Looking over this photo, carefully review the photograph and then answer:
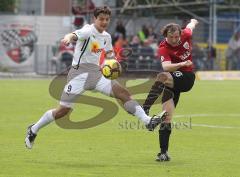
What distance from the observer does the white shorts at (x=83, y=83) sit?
13320 mm

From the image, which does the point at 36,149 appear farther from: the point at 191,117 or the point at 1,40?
the point at 1,40

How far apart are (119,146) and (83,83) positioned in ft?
6.48

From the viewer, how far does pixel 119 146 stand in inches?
587

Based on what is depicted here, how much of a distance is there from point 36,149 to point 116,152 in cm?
135

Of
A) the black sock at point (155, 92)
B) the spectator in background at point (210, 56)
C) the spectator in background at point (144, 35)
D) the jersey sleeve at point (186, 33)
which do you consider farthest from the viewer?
the spectator in background at point (210, 56)

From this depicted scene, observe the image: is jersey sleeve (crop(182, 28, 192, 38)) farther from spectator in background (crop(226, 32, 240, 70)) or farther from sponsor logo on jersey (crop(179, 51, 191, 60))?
spectator in background (crop(226, 32, 240, 70))

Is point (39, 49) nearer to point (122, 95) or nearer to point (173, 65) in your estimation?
point (122, 95)

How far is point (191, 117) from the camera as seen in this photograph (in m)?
20.8

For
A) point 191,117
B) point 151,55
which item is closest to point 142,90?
point 191,117

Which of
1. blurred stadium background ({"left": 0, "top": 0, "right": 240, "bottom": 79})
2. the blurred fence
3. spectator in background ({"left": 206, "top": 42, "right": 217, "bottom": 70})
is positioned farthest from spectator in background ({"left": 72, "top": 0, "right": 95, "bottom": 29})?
spectator in background ({"left": 206, "top": 42, "right": 217, "bottom": 70})

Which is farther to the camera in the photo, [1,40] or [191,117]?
[1,40]

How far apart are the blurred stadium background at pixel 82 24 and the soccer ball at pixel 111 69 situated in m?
23.1

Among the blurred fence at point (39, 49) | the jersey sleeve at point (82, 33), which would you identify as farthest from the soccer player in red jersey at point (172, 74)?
the blurred fence at point (39, 49)

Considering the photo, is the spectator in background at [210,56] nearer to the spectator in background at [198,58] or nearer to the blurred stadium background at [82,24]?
the blurred stadium background at [82,24]
